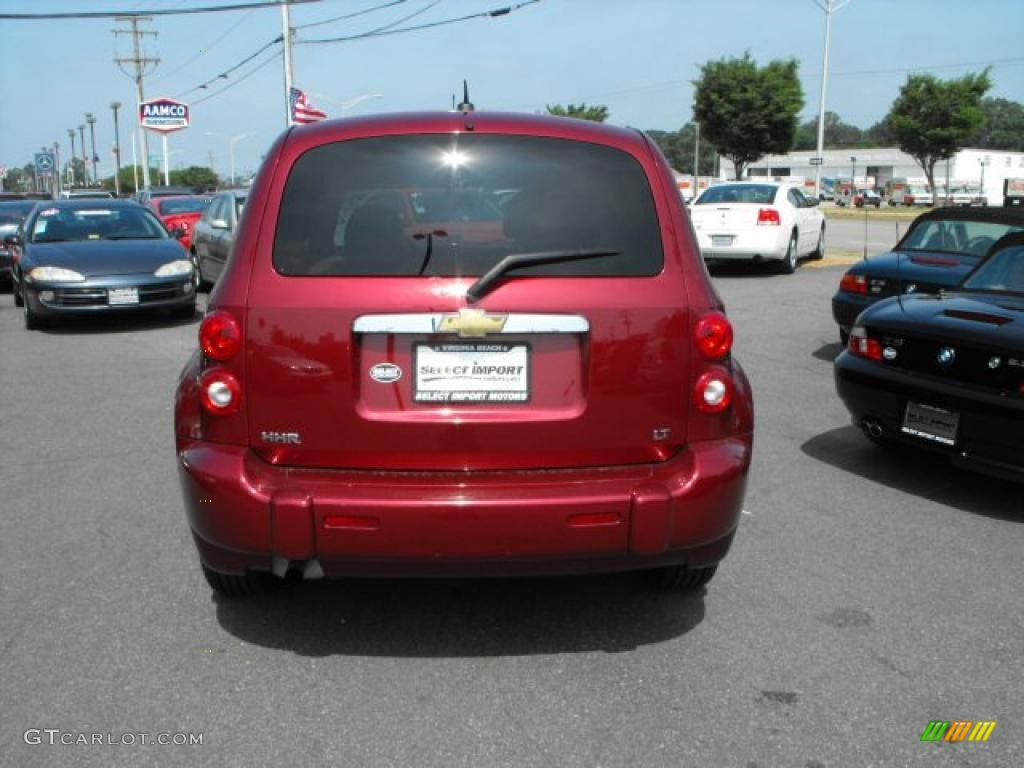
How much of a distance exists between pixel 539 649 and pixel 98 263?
9225 millimetres

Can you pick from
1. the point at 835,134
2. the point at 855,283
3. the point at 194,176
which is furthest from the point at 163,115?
the point at 835,134

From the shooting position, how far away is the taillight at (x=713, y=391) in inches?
123

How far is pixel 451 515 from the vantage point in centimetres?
292

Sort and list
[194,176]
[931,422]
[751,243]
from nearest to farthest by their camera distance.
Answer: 1. [931,422]
2. [751,243]
3. [194,176]

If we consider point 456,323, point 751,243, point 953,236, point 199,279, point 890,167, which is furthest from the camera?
point 890,167

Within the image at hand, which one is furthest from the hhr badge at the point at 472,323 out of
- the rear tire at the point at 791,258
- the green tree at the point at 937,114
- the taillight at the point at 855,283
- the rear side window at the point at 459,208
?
the green tree at the point at 937,114

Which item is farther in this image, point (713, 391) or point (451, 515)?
point (713, 391)

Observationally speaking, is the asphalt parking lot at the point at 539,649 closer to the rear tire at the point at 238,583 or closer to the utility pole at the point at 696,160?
the rear tire at the point at 238,583

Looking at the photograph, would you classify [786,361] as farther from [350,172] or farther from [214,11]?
[214,11]

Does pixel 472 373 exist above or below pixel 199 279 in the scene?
above

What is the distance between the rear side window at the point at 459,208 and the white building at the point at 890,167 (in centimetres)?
7930

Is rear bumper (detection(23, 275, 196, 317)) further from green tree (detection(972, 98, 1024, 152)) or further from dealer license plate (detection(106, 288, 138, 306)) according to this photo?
green tree (detection(972, 98, 1024, 152))

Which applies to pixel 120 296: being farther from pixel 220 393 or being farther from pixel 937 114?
pixel 937 114

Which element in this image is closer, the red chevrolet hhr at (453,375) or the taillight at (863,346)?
the red chevrolet hhr at (453,375)
